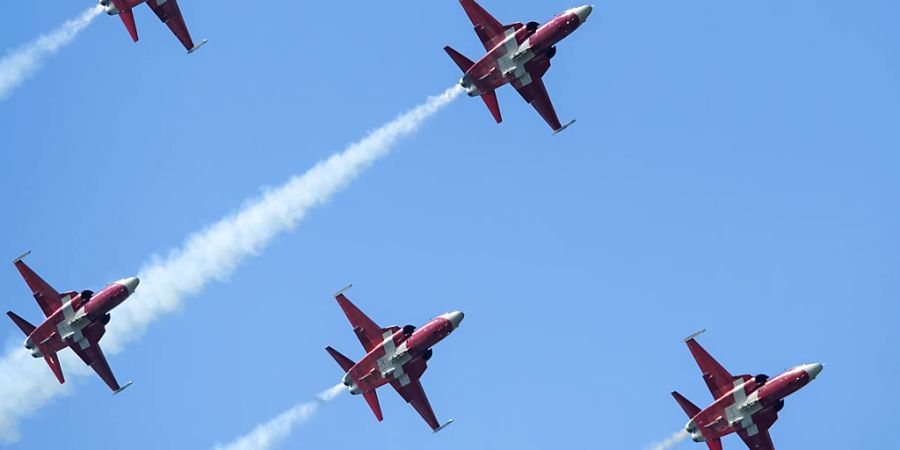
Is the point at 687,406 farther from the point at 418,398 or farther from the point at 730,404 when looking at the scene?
the point at 418,398

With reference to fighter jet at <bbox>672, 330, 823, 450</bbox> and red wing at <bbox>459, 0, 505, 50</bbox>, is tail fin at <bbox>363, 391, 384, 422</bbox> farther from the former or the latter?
red wing at <bbox>459, 0, 505, 50</bbox>

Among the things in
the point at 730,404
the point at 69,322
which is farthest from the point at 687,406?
the point at 69,322

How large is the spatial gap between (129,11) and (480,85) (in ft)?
93.6

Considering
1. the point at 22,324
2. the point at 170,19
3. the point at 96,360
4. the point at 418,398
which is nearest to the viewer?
the point at 22,324

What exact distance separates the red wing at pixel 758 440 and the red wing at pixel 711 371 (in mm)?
3740

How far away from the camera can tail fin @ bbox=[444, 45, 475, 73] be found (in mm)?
162375

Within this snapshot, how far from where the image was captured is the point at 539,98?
168 meters

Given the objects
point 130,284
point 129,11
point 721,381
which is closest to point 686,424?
point 721,381

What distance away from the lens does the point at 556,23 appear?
526 feet

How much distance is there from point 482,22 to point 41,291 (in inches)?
1513

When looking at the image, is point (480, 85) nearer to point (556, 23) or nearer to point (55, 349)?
point (556, 23)

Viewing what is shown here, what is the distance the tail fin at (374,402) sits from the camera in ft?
536

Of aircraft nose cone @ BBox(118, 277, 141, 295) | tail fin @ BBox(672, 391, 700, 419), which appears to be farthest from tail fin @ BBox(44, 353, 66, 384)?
tail fin @ BBox(672, 391, 700, 419)

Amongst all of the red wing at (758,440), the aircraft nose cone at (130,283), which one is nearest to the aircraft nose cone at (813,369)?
the red wing at (758,440)
